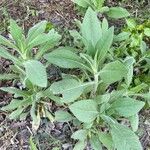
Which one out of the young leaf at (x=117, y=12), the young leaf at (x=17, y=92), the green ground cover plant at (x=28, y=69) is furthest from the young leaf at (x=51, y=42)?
the young leaf at (x=117, y=12)

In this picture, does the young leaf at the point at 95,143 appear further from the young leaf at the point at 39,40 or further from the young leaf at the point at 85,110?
the young leaf at the point at 39,40

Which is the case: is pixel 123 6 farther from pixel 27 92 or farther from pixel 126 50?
pixel 27 92

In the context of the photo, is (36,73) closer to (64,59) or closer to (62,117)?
(64,59)

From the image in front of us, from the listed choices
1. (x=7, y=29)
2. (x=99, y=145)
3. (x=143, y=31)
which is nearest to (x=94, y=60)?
(x=99, y=145)

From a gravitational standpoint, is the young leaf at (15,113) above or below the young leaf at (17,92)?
below

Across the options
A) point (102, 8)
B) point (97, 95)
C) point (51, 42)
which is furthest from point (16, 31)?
point (102, 8)

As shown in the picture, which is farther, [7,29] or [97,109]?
[7,29]

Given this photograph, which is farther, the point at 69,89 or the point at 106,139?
the point at 106,139
